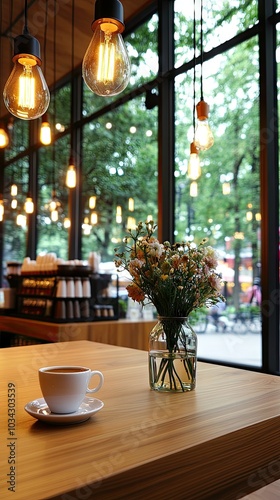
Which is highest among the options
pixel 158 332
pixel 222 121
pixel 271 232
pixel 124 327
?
pixel 222 121

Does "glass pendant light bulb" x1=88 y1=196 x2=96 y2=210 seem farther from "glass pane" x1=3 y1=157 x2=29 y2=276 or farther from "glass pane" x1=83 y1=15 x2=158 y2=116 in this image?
"glass pane" x1=3 y1=157 x2=29 y2=276

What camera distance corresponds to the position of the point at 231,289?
3.63m

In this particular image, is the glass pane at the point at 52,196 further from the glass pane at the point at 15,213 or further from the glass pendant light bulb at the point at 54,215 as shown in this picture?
the glass pane at the point at 15,213

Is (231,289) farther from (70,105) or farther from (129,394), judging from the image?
(70,105)

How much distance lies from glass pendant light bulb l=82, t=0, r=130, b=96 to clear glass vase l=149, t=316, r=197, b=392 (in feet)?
2.62

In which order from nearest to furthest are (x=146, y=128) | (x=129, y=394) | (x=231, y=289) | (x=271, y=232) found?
(x=129, y=394)
(x=271, y=232)
(x=231, y=289)
(x=146, y=128)

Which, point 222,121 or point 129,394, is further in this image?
point 222,121

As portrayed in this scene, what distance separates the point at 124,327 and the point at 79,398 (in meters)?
3.19

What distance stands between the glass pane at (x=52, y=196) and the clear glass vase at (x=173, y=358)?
445cm

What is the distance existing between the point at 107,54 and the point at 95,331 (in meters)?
2.93

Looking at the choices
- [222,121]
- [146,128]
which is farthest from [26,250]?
[222,121]

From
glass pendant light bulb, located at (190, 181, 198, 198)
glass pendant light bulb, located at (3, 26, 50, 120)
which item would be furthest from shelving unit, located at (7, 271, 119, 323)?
glass pendant light bulb, located at (3, 26, 50, 120)

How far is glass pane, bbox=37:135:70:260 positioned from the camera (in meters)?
6.02

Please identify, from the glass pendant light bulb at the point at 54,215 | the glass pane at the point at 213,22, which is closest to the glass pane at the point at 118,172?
the glass pendant light bulb at the point at 54,215
